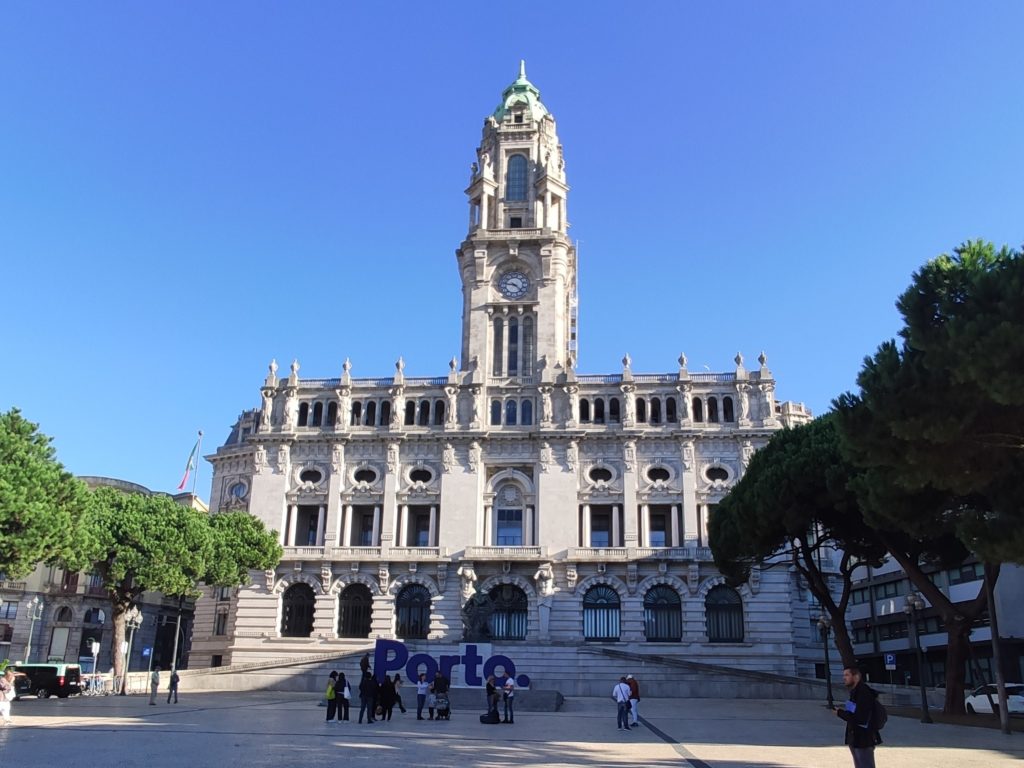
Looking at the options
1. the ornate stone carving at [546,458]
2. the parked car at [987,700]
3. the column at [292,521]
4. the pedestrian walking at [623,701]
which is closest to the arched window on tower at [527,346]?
the ornate stone carving at [546,458]

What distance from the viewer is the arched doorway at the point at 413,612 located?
60.5 m

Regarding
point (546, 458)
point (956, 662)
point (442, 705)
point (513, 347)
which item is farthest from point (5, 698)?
point (513, 347)

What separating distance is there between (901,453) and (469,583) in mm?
39554

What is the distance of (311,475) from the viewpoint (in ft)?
216

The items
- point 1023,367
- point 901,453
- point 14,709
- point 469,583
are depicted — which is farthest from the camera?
point 469,583

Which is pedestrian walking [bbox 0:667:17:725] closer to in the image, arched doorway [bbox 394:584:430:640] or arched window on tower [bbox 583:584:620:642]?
arched doorway [bbox 394:584:430:640]

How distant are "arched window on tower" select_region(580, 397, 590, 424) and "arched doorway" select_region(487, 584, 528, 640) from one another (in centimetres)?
1310

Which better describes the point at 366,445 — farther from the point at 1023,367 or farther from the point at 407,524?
the point at 1023,367

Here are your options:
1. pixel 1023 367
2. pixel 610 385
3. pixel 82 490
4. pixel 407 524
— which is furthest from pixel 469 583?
pixel 1023 367

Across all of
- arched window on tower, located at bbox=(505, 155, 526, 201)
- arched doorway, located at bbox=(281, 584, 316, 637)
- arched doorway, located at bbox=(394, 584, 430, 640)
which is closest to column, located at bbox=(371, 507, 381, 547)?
arched doorway, located at bbox=(394, 584, 430, 640)

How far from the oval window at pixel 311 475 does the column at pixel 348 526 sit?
3.19m

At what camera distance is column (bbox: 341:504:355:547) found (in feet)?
208

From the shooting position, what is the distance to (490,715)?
30.2 m

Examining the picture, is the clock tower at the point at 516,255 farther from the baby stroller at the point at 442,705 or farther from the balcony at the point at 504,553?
the baby stroller at the point at 442,705
